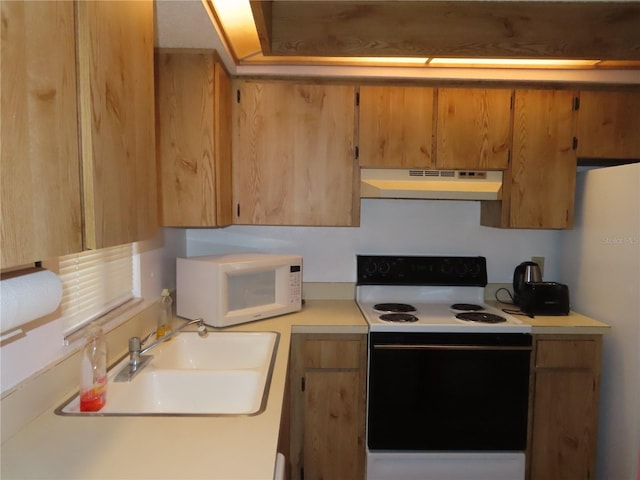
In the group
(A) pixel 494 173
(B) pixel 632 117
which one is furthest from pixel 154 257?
(B) pixel 632 117

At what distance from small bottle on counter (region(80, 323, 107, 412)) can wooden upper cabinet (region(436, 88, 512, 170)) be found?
1.79 meters

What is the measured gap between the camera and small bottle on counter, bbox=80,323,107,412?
111cm

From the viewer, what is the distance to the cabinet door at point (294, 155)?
212 centimetres

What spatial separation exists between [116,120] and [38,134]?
0.80ft

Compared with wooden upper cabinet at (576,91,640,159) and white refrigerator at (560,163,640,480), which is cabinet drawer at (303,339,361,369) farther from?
wooden upper cabinet at (576,91,640,159)

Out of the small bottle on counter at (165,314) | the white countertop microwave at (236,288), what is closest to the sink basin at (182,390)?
the small bottle on counter at (165,314)

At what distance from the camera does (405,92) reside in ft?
6.98

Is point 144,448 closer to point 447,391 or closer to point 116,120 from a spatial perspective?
point 116,120

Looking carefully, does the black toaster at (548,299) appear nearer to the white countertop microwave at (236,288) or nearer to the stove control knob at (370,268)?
the stove control knob at (370,268)

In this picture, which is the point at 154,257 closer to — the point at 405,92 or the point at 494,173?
the point at 405,92

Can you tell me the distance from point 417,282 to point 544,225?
0.78 meters

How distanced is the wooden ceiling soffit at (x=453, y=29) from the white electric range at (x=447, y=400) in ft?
4.32

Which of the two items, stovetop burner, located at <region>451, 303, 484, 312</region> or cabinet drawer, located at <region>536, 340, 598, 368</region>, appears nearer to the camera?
cabinet drawer, located at <region>536, 340, 598, 368</region>

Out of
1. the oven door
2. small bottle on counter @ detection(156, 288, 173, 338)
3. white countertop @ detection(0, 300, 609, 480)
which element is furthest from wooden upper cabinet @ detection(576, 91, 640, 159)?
small bottle on counter @ detection(156, 288, 173, 338)
